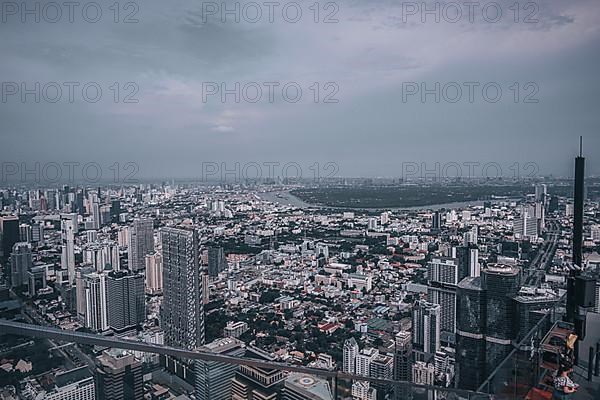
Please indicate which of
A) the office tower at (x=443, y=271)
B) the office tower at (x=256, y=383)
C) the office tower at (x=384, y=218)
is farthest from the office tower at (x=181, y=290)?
the office tower at (x=384, y=218)

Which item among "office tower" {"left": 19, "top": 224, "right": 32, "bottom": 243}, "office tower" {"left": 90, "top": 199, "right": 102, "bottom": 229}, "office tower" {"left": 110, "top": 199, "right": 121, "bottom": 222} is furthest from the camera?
"office tower" {"left": 110, "top": 199, "right": 121, "bottom": 222}

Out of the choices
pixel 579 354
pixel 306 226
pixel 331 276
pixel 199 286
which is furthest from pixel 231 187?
pixel 579 354

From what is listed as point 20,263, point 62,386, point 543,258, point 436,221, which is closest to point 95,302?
point 20,263

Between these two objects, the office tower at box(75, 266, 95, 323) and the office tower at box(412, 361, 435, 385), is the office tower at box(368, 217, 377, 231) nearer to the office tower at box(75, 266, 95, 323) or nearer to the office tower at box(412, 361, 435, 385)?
the office tower at box(412, 361, 435, 385)

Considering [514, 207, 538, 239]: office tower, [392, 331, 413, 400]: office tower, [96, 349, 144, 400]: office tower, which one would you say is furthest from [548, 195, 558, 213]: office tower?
[96, 349, 144, 400]: office tower

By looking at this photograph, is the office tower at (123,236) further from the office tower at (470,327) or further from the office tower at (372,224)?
the office tower at (470,327)

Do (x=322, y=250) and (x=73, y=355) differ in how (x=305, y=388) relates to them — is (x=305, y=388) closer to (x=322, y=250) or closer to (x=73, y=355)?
(x=73, y=355)
